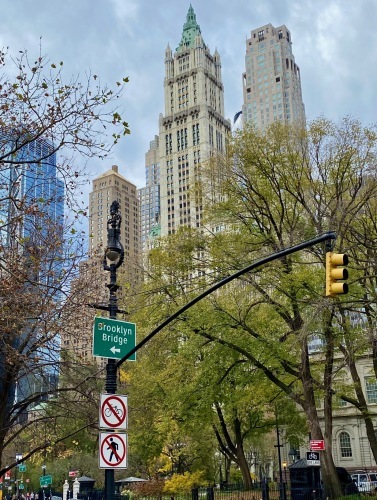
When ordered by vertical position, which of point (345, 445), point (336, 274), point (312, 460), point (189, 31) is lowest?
point (312, 460)

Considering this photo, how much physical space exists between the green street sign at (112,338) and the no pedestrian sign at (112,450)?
1532 mm

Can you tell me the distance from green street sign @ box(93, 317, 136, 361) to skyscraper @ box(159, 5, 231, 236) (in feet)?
425

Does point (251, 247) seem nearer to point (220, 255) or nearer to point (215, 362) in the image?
point (220, 255)

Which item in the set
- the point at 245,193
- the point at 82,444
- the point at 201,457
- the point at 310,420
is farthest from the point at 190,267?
the point at 82,444

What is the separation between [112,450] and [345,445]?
61.4 m

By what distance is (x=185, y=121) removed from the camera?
15412 cm

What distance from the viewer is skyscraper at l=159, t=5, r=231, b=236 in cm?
15000

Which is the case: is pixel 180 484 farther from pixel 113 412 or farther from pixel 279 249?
pixel 113 412

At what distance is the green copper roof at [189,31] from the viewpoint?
168438 mm

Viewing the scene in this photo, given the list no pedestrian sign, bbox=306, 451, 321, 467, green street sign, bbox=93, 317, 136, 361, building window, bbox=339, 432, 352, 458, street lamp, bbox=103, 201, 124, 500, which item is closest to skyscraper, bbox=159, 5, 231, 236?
building window, bbox=339, 432, 352, 458

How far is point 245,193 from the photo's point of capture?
27953 mm

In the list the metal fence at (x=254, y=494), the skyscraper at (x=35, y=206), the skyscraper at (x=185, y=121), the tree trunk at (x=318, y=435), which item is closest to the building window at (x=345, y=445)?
the metal fence at (x=254, y=494)

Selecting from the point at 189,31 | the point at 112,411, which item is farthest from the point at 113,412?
the point at 189,31

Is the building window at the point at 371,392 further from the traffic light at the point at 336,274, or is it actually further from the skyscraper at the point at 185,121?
the skyscraper at the point at 185,121
